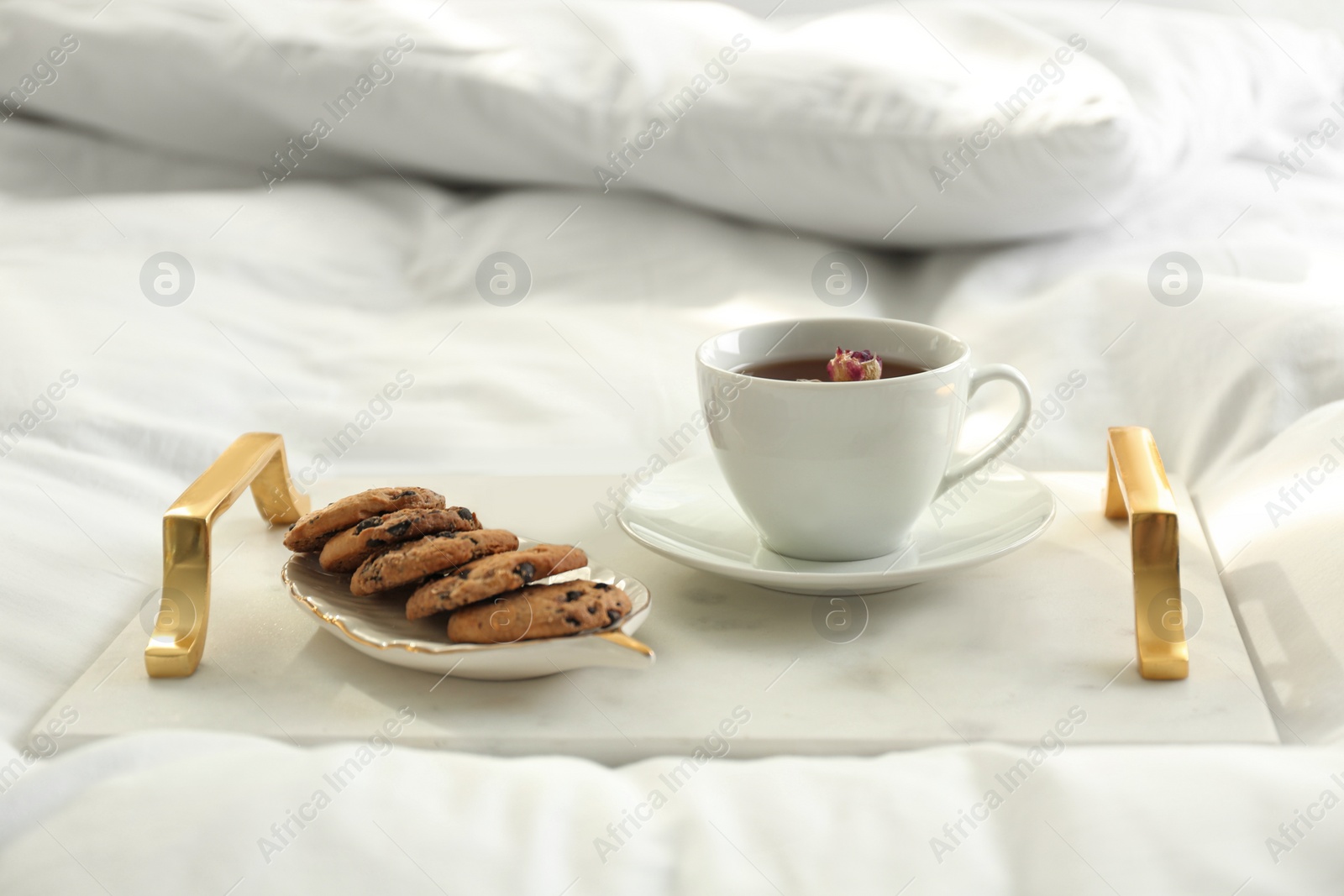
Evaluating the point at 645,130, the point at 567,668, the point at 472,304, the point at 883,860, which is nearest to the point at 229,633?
the point at 567,668

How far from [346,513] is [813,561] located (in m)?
0.22

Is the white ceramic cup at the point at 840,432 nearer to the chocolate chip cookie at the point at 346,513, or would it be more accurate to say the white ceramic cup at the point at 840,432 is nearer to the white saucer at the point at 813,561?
the white saucer at the point at 813,561

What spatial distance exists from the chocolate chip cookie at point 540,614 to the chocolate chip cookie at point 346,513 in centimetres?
8

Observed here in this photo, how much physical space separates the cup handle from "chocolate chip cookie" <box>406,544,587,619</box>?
8.2 inches

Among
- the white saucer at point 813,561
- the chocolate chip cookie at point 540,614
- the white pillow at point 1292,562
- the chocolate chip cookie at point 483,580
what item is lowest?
the white pillow at point 1292,562

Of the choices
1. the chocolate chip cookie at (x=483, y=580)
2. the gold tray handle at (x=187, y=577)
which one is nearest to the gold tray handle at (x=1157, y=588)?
the chocolate chip cookie at (x=483, y=580)

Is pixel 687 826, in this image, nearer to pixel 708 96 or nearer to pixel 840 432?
pixel 840 432

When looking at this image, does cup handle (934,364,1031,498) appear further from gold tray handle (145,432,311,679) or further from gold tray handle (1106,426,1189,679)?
gold tray handle (145,432,311,679)

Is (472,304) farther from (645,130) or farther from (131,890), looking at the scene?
(131,890)

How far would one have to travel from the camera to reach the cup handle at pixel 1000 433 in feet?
1.81

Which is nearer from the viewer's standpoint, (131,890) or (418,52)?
(131,890)

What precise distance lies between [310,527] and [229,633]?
63 mm

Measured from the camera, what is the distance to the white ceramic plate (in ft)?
1.44

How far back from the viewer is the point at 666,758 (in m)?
0.42
